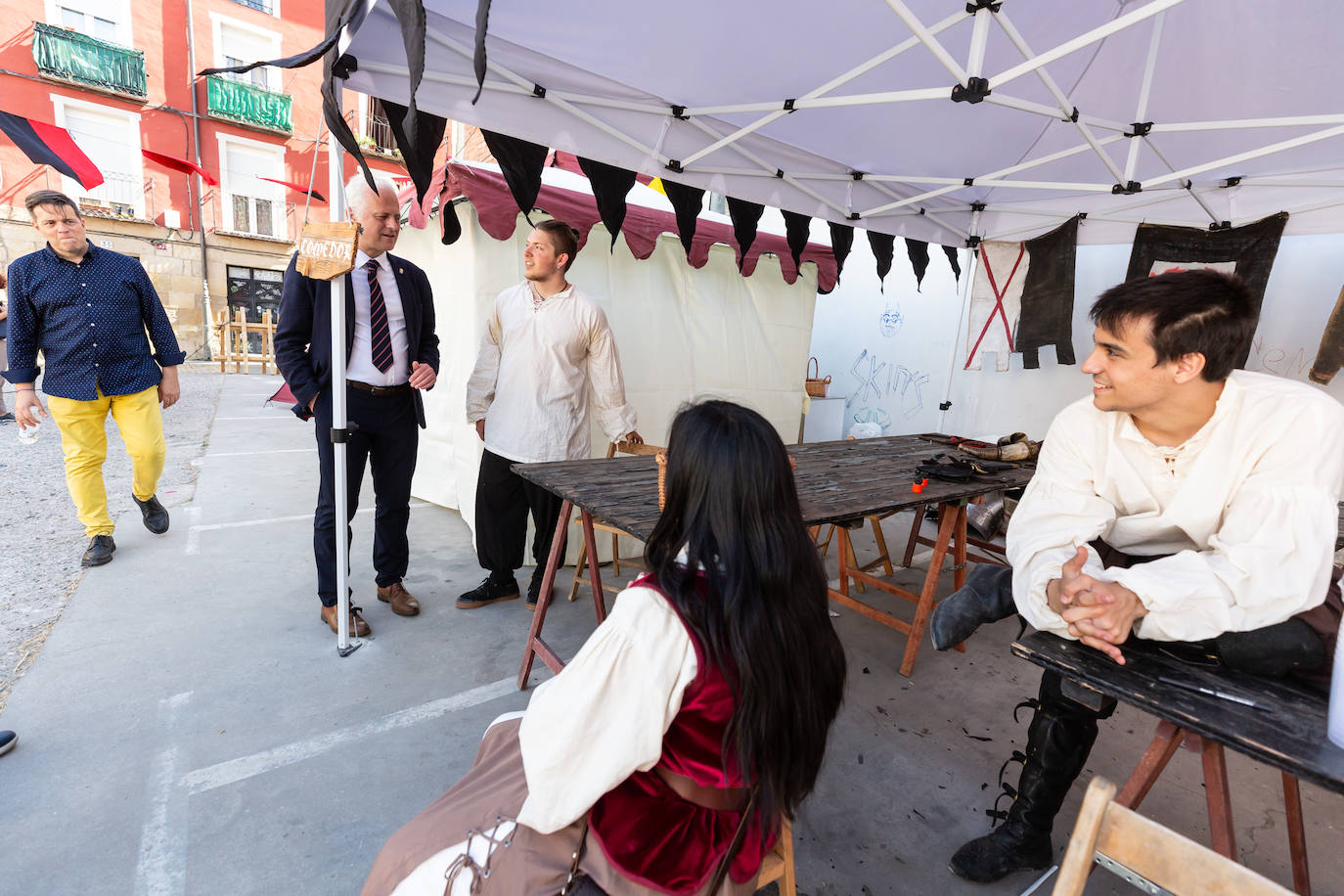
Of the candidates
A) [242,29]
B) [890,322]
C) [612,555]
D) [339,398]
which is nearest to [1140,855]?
[339,398]

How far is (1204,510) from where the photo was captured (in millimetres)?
1410

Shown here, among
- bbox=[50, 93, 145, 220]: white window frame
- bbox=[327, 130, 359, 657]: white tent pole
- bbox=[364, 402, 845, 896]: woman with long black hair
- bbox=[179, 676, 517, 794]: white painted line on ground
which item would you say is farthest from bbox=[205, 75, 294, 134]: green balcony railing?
bbox=[364, 402, 845, 896]: woman with long black hair

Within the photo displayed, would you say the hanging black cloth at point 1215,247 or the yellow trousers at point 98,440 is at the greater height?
the hanging black cloth at point 1215,247

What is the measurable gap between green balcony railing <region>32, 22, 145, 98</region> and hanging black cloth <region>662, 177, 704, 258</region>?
17.4m

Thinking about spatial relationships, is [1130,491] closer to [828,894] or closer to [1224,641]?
[1224,641]

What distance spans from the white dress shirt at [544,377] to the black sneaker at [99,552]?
221 centimetres

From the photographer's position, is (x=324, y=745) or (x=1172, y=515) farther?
(x=324, y=745)

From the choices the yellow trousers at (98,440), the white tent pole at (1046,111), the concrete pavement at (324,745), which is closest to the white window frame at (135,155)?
the yellow trousers at (98,440)

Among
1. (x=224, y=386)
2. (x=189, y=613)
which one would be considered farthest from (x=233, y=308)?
(x=189, y=613)

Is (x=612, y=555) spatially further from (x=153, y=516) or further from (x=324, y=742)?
(x=153, y=516)

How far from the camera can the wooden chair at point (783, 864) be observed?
A: 1.19 meters

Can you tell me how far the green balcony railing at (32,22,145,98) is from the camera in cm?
1262

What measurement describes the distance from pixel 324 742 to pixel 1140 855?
7.55 ft

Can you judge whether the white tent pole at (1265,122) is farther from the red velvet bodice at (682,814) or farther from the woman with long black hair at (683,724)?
the red velvet bodice at (682,814)
